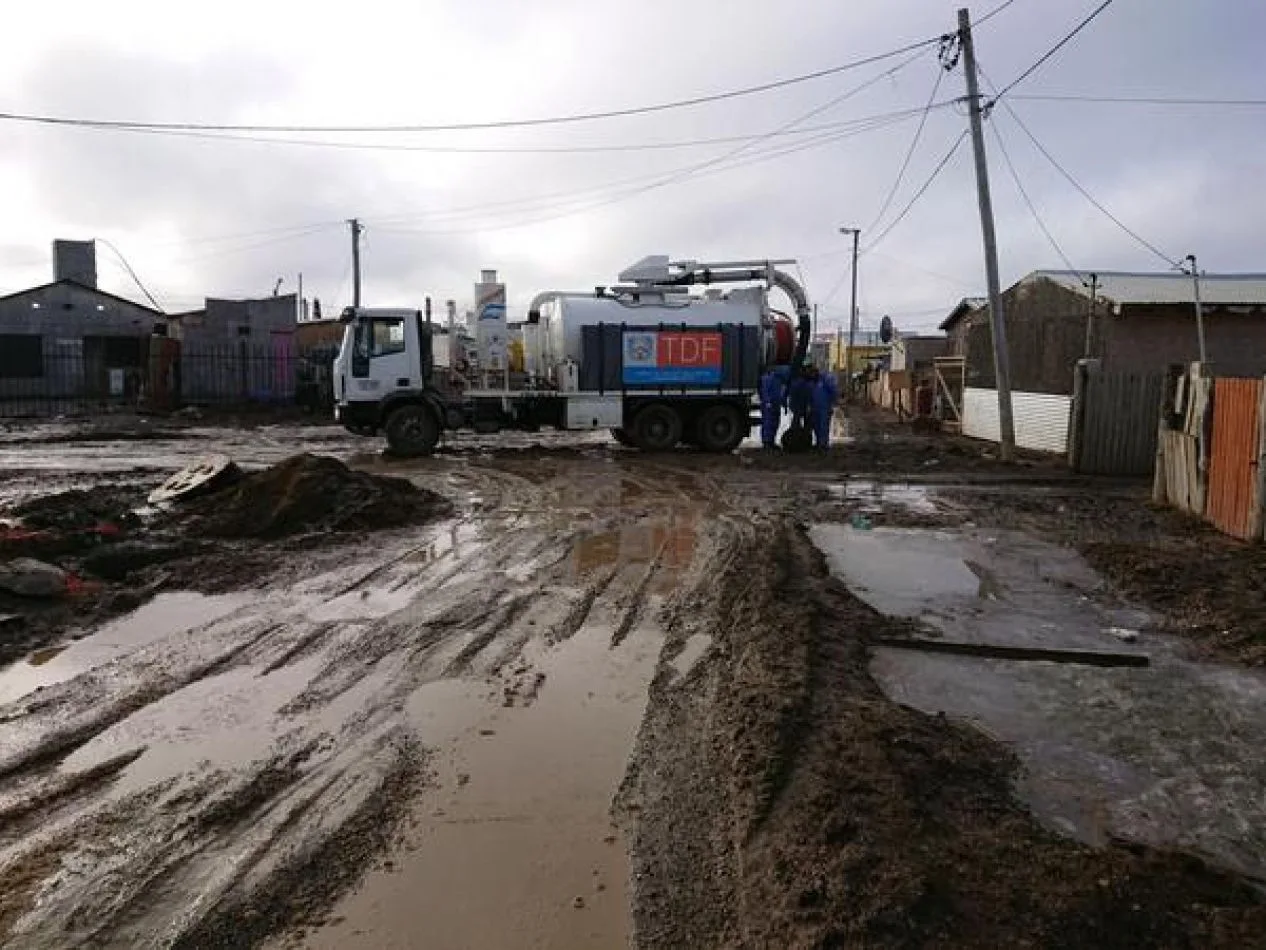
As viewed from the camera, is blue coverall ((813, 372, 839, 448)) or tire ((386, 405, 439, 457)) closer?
tire ((386, 405, 439, 457))

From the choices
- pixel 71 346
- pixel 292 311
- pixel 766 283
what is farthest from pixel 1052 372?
pixel 71 346

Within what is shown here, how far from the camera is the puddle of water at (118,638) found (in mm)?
5836

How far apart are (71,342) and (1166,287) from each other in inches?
1313

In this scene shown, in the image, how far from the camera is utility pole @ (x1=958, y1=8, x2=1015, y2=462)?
18.1m

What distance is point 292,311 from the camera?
33562 mm

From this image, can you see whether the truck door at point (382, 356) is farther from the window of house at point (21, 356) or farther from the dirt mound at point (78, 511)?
the window of house at point (21, 356)

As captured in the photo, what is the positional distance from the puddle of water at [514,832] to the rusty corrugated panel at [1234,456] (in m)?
7.35

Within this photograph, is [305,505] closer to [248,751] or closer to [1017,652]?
[248,751]

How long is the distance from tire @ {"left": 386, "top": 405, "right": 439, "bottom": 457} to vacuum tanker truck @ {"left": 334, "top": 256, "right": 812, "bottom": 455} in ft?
0.07

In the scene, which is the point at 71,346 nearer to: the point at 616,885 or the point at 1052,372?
the point at 1052,372

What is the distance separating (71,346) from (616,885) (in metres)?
34.4

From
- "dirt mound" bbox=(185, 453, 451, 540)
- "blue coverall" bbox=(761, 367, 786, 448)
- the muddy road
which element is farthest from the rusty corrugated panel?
"blue coverall" bbox=(761, 367, 786, 448)

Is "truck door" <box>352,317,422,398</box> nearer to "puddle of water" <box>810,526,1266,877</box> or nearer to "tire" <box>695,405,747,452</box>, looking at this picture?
"tire" <box>695,405,747,452</box>

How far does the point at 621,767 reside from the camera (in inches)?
183
